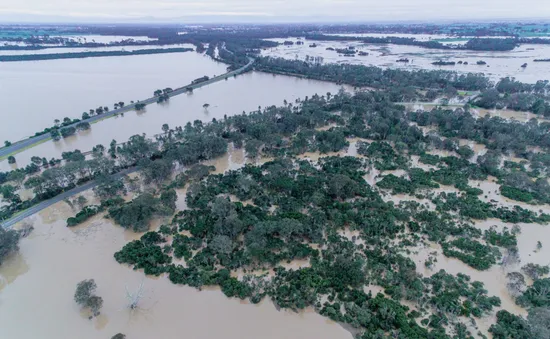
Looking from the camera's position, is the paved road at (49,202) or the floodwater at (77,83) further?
the floodwater at (77,83)

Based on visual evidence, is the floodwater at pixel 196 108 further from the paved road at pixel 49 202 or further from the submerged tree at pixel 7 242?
the submerged tree at pixel 7 242

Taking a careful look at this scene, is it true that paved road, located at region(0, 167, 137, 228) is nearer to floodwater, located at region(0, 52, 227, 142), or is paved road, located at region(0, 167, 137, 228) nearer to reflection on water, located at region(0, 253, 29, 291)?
reflection on water, located at region(0, 253, 29, 291)

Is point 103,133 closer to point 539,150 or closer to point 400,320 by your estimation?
point 400,320

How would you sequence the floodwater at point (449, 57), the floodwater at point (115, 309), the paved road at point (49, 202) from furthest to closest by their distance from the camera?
the floodwater at point (449, 57)
the paved road at point (49, 202)
the floodwater at point (115, 309)

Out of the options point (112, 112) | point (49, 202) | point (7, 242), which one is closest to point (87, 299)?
point (7, 242)

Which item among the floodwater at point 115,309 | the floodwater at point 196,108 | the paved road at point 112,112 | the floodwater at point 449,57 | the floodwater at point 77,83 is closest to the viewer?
the floodwater at point 115,309

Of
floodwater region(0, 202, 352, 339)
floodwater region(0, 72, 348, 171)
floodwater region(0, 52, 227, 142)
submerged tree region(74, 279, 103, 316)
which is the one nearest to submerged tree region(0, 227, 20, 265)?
floodwater region(0, 202, 352, 339)

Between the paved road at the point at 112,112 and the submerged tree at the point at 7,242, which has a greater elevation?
the paved road at the point at 112,112

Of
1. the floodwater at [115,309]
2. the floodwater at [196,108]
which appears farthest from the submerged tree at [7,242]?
the floodwater at [196,108]
